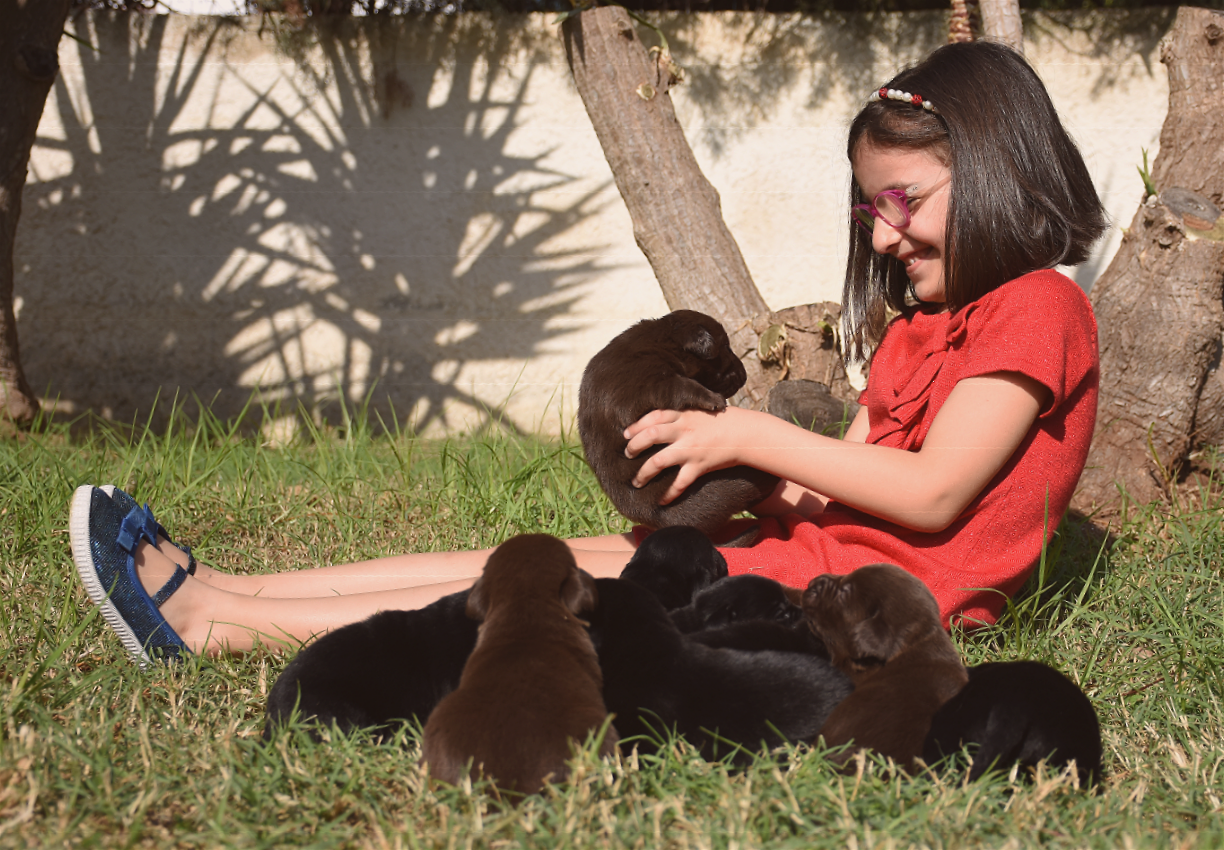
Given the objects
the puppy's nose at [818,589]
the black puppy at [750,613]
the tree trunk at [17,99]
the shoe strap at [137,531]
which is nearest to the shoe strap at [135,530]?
the shoe strap at [137,531]

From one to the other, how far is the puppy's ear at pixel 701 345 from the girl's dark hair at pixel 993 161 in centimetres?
A: 68

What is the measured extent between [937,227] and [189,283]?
5761 mm

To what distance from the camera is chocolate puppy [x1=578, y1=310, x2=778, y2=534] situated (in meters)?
2.60

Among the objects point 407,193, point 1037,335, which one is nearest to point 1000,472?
point 1037,335

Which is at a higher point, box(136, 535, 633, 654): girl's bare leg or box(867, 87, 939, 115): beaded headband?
box(867, 87, 939, 115): beaded headband

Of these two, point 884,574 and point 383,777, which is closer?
point 383,777

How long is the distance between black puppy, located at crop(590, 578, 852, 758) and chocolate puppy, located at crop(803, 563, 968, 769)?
0.07 m

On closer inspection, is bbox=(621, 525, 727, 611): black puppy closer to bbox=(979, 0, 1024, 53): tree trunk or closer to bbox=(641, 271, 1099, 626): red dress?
bbox=(641, 271, 1099, 626): red dress

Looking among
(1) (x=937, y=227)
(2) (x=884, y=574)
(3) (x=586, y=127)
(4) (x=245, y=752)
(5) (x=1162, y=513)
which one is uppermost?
(3) (x=586, y=127)

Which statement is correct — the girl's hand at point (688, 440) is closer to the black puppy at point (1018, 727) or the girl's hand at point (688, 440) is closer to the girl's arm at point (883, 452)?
the girl's arm at point (883, 452)

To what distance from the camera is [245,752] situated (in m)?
1.92

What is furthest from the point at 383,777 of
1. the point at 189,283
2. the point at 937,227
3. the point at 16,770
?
the point at 189,283

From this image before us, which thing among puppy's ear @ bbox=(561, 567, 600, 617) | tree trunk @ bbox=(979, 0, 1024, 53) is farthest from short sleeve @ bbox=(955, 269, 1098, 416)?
tree trunk @ bbox=(979, 0, 1024, 53)

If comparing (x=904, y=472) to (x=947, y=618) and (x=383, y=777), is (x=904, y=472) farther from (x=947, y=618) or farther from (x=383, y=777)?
(x=383, y=777)
